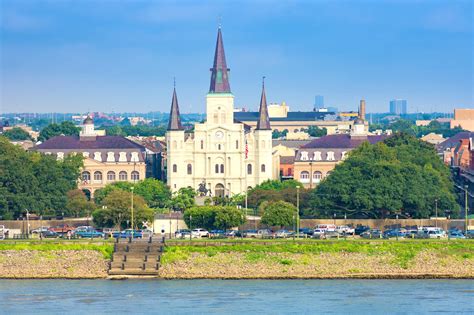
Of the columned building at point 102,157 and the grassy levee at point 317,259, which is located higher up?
the columned building at point 102,157

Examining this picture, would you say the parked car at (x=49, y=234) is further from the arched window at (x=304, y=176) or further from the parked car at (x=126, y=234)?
the arched window at (x=304, y=176)

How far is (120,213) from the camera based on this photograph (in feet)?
340

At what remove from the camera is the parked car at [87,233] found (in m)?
96.1

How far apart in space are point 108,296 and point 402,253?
16.5m

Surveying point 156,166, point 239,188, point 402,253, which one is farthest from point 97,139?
point 402,253

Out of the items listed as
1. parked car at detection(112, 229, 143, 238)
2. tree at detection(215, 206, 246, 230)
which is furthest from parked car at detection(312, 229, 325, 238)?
parked car at detection(112, 229, 143, 238)

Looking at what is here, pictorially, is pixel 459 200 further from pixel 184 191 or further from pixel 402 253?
pixel 402 253

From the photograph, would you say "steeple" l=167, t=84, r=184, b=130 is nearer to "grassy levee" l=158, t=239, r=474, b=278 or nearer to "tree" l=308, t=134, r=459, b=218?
"tree" l=308, t=134, r=459, b=218

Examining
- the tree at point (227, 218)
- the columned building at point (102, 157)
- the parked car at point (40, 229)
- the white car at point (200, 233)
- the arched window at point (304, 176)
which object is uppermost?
the columned building at point (102, 157)

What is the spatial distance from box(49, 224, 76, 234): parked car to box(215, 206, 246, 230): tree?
8.46 metres

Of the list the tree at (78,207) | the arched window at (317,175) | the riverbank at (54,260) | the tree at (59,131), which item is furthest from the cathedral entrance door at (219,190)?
the tree at (59,131)

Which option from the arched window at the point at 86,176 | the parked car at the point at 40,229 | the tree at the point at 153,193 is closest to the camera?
the parked car at the point at 40,229

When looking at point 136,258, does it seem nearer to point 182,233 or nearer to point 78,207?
point 182,233

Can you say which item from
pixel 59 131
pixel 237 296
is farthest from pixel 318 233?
pixel 59 131
